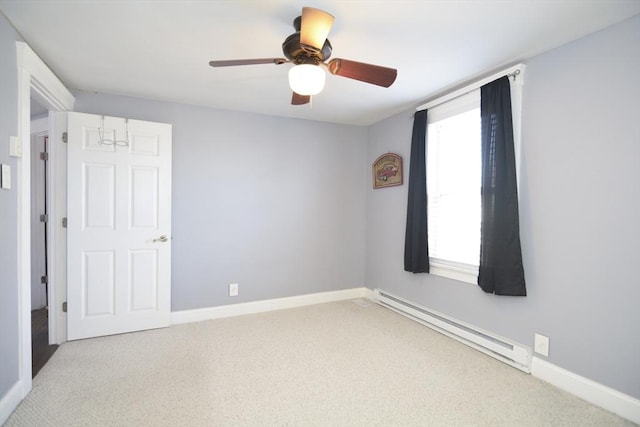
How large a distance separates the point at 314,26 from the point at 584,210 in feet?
6.68

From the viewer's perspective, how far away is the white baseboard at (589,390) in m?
1.73

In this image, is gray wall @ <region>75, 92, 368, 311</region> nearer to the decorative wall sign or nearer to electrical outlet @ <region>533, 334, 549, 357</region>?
the decorative wall sign

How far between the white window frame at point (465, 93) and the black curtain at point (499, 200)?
0.14 feet

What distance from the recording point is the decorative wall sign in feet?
11.7

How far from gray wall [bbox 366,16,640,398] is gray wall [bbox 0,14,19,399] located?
3.36 m

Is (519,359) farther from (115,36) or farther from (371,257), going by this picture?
(115,36)

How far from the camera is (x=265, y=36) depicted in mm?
1995

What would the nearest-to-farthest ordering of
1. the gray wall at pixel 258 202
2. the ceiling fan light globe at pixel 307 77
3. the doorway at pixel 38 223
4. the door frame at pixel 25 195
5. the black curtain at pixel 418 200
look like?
1. the ceiling fan light globe at pixel 307 77
2. the door frame at pixel 25 195
3. the black curtain at pixel 418 200
4. the gray wall at pixel 258 202
5. the doorway at pixel 38 223

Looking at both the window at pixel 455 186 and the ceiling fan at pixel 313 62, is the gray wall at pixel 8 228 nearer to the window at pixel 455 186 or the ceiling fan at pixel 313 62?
the ceiling fan at pixel 313 62

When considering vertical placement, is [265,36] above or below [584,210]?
above

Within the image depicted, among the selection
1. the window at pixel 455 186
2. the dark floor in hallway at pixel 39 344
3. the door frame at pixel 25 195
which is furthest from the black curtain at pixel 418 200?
the dark floor in hallway at pixel 39 344

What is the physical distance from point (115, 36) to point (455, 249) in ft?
10.5

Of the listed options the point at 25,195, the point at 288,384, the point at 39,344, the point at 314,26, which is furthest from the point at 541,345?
the point at 39,344

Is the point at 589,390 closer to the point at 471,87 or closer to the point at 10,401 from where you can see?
the point at 471,87
